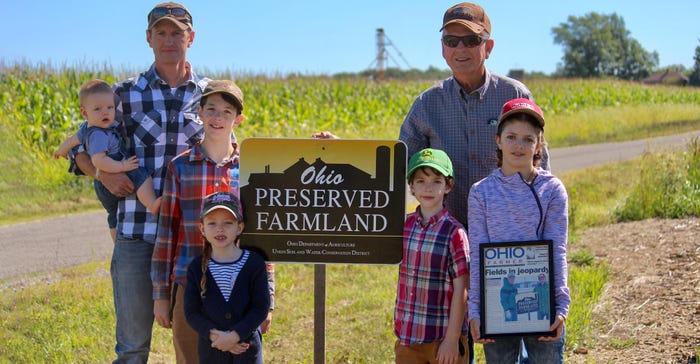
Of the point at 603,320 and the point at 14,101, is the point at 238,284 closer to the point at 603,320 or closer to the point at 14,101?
the point at 603,320

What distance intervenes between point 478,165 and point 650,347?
6.85ft

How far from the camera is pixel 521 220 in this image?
3227mm

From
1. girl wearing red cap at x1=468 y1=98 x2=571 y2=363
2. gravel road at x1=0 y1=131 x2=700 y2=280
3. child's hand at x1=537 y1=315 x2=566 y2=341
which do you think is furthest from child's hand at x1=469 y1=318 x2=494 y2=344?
gravel road at x1=0 y1=131 x2=700 y2=280

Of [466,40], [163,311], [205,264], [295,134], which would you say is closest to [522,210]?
[466,40]

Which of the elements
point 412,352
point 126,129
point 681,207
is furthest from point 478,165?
point 681,207

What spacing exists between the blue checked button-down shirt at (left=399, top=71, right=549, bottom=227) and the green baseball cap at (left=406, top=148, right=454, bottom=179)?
33cm

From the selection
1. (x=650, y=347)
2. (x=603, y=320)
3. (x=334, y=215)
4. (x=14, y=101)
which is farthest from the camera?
(x=14, y=101)

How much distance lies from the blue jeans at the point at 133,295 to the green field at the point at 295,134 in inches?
59.0

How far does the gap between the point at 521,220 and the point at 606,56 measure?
86.0 m

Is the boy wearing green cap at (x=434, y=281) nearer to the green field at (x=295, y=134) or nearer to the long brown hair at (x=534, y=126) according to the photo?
the long brown hair at (x=534, y=126)

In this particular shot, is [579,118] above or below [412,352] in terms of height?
above

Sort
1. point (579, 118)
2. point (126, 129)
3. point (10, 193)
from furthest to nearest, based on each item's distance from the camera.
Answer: point (579, 118), point (10, 193), point (126, 129)

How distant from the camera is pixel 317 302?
12.3 ft

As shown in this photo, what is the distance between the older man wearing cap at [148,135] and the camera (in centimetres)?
382
